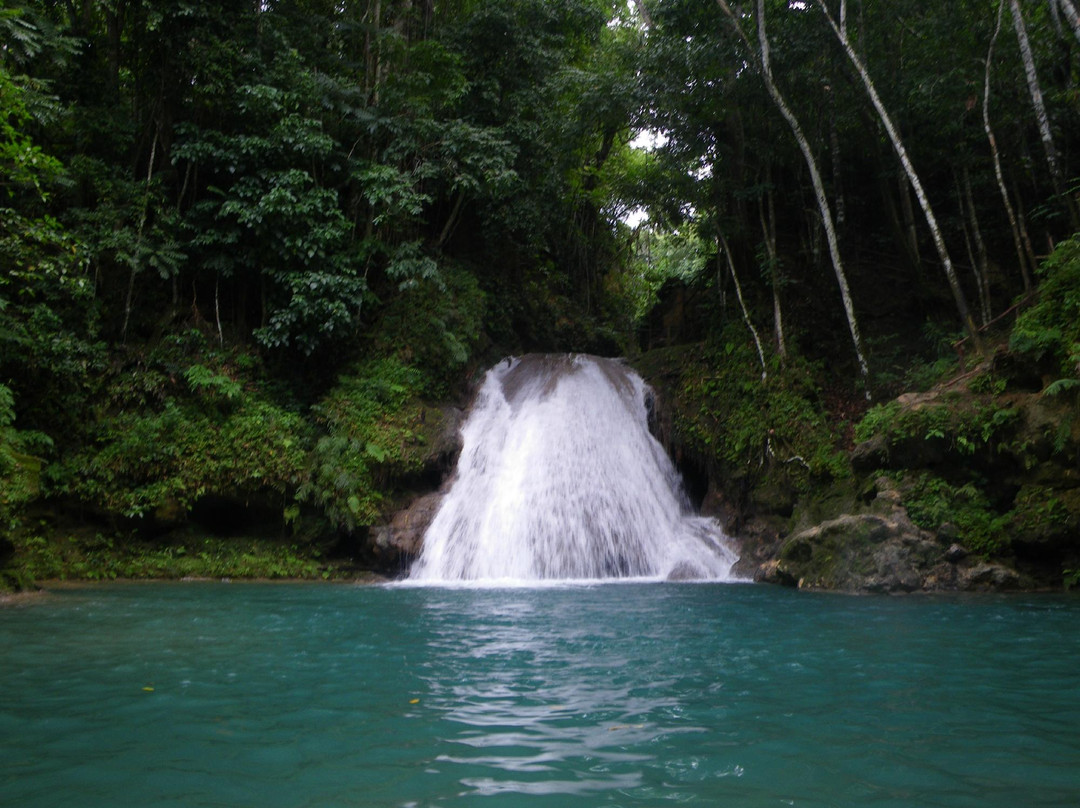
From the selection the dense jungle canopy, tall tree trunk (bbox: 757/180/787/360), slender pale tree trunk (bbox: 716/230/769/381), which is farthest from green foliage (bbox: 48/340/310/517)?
tall tree trunk (bbox: 757/180/787/360)

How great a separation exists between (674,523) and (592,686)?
9.07 metres

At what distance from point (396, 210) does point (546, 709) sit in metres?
12.5

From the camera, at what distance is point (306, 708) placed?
4.45 m


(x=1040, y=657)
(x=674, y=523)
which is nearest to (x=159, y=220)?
(x=674, y=523)

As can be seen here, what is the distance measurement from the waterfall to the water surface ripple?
4424 millimetres

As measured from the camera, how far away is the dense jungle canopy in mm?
12617

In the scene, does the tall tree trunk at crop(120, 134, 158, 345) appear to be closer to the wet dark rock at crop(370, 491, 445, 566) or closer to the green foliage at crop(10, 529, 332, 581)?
the green foliage at crop(10, 529, 332, 581)

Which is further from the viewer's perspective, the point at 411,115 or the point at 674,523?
the point at 411,115

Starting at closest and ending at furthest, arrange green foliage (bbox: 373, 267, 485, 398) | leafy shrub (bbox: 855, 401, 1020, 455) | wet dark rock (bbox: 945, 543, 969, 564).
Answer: wet dark rock (bbox: 945, 543, 969, 564) < leafy shrub (bbox: 855, 401, 1020, 455) < green foliage (bbox: 373, 267, 485, 398)

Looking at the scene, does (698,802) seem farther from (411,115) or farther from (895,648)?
(411,115)

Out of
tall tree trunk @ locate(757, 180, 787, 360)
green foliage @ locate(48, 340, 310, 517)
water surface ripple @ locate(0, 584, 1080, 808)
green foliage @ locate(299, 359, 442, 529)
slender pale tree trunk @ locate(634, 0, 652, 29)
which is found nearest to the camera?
water surface ripple @ locate(0, 584, 1080, 808)

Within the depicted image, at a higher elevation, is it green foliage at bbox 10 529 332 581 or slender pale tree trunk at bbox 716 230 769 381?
slender pale tree trunk at bbox 716 230 769 381

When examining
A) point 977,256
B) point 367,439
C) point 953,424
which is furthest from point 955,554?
point 367,439

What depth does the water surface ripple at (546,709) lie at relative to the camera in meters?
3.21
